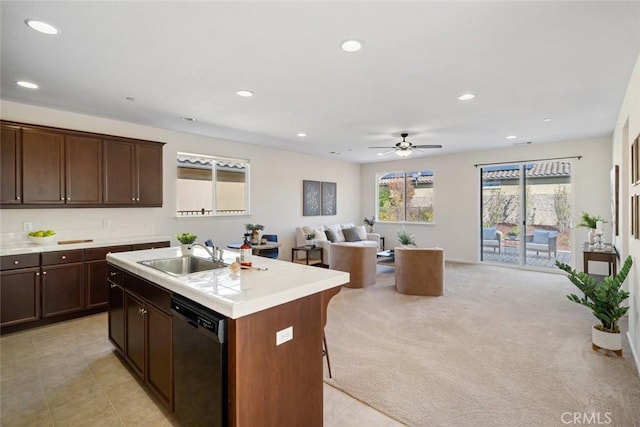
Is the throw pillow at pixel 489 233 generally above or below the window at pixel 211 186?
below

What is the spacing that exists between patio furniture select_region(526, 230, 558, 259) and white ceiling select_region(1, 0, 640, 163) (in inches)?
104

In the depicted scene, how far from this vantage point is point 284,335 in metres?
1.72

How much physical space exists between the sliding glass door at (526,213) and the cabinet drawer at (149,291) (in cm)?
715

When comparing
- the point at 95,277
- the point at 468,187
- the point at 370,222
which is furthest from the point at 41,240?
the point at 468,187

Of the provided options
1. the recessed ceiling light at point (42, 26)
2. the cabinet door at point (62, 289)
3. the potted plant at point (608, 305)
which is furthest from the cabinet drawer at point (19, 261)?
the potted plant at point (608, 305)

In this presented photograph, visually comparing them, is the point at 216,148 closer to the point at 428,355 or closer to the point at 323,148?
the point at 323,148

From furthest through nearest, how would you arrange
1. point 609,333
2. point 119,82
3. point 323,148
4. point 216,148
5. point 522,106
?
point 323,148 < point 216,148 < point 522,106 < point 119,82 < point 609,333

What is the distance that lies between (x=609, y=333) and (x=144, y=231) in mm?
5856

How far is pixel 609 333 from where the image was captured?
9.64 ft

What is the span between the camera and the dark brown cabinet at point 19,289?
338 centimetres

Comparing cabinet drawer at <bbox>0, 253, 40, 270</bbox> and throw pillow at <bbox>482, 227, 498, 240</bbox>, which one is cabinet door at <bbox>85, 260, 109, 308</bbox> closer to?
cabinet drawer at <bbox>0, 253, 40, 270</bbox>

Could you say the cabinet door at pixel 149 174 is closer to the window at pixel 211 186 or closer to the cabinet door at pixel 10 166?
the window at pixel 211 186

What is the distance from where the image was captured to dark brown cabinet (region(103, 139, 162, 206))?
435cm

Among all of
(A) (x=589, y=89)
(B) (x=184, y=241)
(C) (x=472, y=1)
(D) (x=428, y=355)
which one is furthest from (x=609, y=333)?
(B) (x=184, y=241)
